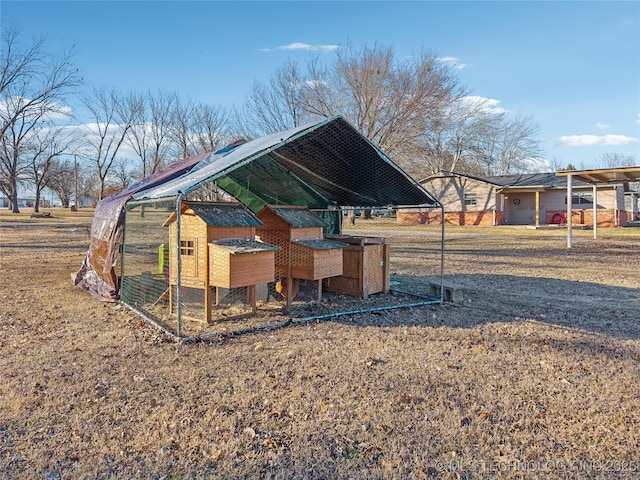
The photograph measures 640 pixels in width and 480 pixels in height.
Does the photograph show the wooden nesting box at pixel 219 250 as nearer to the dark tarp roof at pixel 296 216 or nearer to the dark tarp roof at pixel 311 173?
the dark tarp roof at pixel 311 173

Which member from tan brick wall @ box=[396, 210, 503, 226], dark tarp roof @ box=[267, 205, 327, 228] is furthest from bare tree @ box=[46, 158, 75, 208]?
dark tarp roof @ box=[267, 205, 327, 228]

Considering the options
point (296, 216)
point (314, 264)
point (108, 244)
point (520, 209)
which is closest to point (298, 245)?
point (314, 264)

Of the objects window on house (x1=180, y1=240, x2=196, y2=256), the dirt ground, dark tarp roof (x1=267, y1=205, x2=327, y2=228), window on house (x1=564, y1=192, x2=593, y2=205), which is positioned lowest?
the dirt ground

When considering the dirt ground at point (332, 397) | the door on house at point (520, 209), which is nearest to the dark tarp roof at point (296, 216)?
the dirt ground at point (332, 397)

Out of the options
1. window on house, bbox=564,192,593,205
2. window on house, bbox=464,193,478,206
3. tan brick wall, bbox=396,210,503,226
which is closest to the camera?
window on house, bbox=564,192,593,205

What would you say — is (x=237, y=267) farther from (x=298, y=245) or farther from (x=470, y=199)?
(x=470, y=199)

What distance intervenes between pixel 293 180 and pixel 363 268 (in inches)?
76.9

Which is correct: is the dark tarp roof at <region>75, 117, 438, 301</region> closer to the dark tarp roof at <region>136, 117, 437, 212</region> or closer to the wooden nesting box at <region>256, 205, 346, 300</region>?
the dark tarp roof at <region>136, 117, 437, 212</region>

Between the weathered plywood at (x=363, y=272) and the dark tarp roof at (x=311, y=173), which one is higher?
the dark tarp roof at (x=311, y=173)

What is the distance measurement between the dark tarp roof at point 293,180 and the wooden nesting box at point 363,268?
948 millimetres

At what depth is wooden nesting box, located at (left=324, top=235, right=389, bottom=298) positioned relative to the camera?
23.3 feet

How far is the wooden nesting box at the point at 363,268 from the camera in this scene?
709 cm

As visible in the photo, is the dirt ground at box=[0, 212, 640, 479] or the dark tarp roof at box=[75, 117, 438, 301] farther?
the dark tarp roof at box=[75, 117, 438, 301]

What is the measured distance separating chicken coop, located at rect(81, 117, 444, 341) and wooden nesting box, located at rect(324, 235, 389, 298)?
2cm
